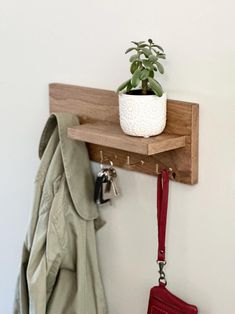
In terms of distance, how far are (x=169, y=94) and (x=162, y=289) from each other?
37cm

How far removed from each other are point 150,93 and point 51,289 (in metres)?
0.50

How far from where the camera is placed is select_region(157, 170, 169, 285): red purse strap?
979mm

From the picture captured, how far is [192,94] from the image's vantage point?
0.94 m

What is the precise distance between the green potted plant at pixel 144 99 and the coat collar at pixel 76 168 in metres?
0.20

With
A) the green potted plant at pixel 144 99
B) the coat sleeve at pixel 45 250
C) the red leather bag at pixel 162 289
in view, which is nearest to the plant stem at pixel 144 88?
the green potted plant at pixel 144 99

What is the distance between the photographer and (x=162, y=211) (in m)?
0.98

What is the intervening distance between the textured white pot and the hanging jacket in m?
0.22

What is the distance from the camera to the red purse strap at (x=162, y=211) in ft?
3.21

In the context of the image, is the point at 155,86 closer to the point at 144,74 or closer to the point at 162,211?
the point at 144,74

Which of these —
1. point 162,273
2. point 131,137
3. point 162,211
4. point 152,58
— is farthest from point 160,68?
point 162,273

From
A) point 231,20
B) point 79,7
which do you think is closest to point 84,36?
point 79,7

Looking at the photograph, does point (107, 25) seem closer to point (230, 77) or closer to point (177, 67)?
point (177, 67)

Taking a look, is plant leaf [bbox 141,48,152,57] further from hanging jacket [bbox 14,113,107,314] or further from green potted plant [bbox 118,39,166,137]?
hanging jacket [bbox 14,113,107,314]

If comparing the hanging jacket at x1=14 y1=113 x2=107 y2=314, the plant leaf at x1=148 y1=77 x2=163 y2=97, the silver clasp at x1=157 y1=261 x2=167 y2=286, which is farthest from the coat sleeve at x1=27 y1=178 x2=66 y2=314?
the plant leaf at x1=148 y1=77 x2=163 y2=97
